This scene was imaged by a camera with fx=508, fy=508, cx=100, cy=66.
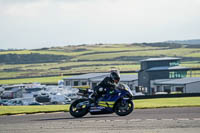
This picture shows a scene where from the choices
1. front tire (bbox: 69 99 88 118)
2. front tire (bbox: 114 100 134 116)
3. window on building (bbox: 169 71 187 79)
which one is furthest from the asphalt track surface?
window on building (bbox: 169 71 187 79)

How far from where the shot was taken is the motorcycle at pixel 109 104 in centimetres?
2156

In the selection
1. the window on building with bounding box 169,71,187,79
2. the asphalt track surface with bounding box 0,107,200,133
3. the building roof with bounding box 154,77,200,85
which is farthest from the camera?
the window on building with bounding box 169,71,187,79

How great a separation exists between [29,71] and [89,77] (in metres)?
67.7

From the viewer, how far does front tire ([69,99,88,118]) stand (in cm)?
2195

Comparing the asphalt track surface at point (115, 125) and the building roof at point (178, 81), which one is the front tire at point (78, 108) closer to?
the asphalt track surface at point (115, 125)

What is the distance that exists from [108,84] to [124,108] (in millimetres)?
1243

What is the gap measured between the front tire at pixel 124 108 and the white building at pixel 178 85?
56948 mm

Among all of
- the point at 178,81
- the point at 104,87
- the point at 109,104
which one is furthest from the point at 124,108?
the point at 178,81

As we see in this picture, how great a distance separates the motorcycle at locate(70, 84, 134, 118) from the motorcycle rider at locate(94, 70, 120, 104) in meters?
0.15

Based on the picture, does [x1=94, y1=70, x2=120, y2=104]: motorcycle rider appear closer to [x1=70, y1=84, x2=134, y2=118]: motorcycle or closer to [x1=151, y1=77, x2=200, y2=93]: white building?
[x1=70, y1=84, x2=134, y2=118]: motorcycle

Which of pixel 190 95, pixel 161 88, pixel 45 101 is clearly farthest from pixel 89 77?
pixel 190 95

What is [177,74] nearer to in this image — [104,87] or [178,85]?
[178,85]

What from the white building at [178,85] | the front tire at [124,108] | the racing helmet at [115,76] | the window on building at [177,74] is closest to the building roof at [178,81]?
the white building at [178,85]

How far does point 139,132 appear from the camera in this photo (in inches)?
637
